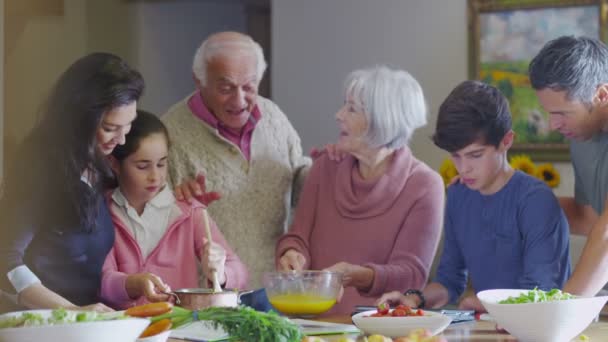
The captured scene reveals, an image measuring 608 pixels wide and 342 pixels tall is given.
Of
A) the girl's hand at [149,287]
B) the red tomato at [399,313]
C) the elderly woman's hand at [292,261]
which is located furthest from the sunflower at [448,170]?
the red tomato at [399,313]

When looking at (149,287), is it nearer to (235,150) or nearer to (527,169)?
(235,150)

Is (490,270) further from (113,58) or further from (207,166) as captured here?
(113,58)

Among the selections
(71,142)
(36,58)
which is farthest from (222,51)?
(36,58)

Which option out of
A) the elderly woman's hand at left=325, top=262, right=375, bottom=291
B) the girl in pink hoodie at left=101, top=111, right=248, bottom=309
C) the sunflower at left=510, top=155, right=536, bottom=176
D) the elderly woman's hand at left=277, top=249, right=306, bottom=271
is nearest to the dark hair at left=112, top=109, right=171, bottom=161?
the girl in pink hoodie at left=101, top=111, right=248, bottom=309

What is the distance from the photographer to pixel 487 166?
2.14 m

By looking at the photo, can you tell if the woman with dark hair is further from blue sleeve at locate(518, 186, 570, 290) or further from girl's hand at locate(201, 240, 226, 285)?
blue sleeve at locate(518, 186, 570, 290)

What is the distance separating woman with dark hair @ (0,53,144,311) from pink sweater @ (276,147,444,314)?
0.56 metres

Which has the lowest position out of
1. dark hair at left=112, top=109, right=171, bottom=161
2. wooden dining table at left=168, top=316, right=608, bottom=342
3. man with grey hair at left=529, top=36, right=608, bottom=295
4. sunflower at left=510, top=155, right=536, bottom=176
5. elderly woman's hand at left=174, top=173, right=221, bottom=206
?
wooden dining table at left=168, top=316, right=608, bottom=342

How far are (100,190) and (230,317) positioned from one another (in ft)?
3.26

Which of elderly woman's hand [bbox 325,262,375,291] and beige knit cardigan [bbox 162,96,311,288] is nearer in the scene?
elderly woman's hand [bbox 325,262,375,291]

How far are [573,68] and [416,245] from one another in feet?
2.18

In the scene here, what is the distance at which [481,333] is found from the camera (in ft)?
5.61

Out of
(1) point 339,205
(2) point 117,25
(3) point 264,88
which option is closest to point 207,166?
(1) point 339,205

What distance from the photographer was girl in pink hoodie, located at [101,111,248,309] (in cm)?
228
